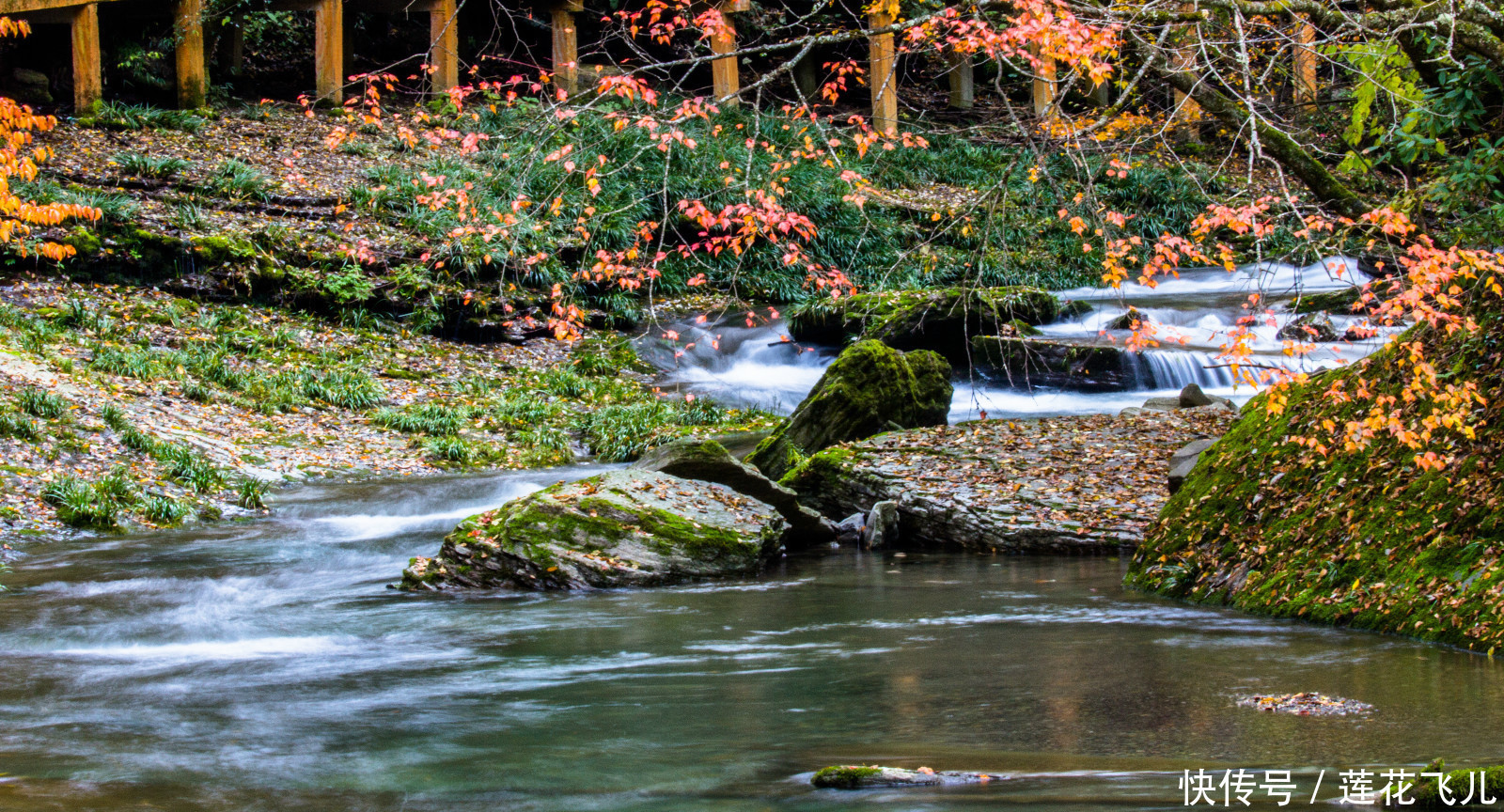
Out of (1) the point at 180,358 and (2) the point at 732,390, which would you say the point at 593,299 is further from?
(1) the point at 180,358

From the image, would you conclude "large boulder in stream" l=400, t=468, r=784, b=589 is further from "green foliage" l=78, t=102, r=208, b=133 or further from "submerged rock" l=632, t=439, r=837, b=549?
"green foliage" l=78, t=102, r=208, b=133

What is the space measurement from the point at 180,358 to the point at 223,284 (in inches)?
102

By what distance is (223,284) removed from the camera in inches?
601

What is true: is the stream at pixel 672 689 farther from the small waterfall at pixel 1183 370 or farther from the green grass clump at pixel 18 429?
the small waterfall at pixel 1183 370

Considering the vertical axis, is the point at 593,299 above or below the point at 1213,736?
above

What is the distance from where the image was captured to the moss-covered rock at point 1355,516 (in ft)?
15.5

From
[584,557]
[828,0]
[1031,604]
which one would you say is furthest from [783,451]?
[828,0]

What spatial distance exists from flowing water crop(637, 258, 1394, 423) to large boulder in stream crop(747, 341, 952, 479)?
204 cm

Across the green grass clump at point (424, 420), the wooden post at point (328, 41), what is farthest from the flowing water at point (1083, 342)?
the wooden post at point (328, 41)

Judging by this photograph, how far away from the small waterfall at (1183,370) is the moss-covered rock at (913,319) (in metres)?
1.69

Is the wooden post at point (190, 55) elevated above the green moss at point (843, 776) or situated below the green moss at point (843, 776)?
above

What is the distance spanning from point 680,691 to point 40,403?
819 cm

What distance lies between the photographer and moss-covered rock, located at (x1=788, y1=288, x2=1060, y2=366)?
13992 millimetres

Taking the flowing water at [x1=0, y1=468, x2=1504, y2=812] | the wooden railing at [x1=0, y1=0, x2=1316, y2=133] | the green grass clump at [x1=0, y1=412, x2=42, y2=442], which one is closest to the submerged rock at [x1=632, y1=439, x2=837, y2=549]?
the flowing water at [x1=0, y1=468, x2=1504, y2=812]
